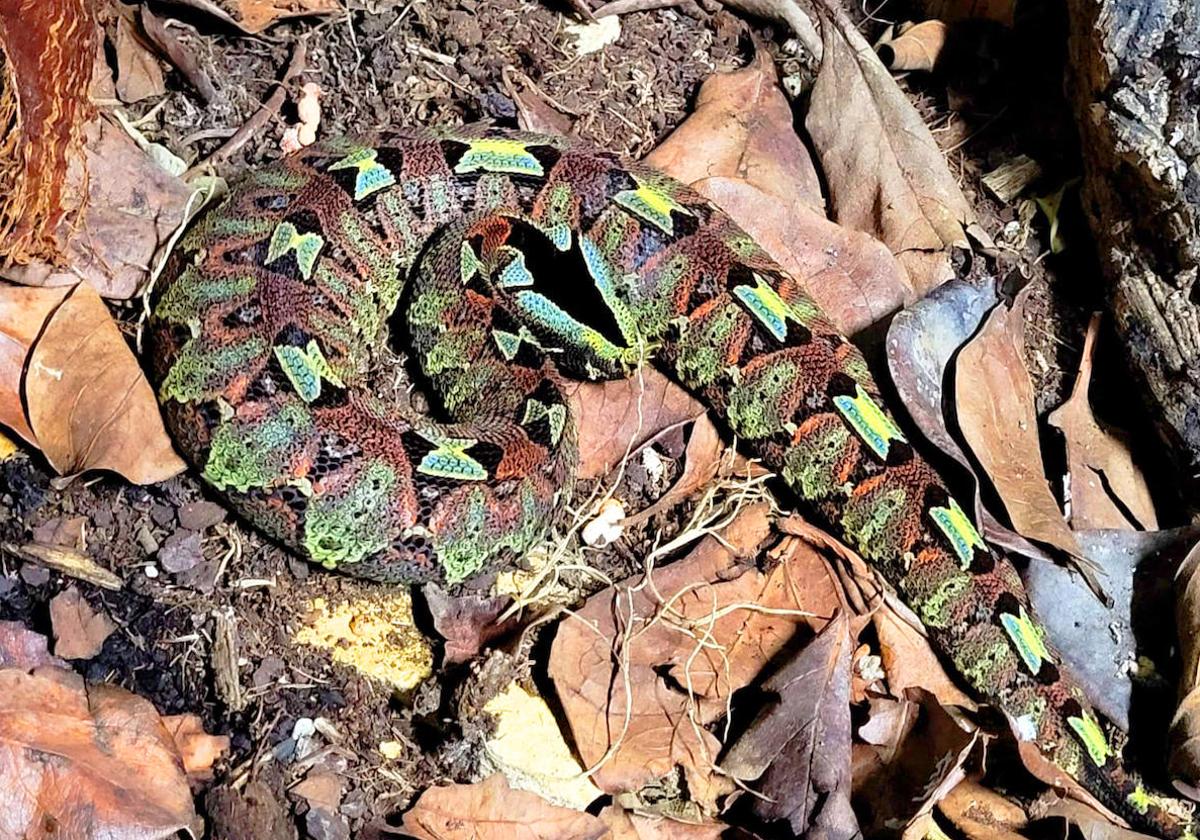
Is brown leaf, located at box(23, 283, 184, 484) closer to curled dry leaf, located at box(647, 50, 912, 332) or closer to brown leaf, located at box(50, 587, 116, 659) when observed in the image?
brown leaf, located at box(50, 587, 116, 659)

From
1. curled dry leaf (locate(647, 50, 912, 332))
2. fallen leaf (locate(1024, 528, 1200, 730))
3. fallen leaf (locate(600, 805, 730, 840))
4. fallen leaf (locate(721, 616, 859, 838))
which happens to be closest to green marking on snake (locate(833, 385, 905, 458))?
curled dry leaf (locate(647, 50, 912, 332))

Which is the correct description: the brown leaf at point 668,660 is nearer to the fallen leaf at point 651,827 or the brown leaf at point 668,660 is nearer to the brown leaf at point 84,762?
the fallen leaf at point 651,827

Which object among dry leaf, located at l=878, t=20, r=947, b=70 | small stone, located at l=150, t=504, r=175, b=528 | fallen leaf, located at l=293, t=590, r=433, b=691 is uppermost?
dry leaf, located at l=878, t=20, r=947, b=70

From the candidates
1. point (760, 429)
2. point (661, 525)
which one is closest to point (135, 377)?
point (661, 525)

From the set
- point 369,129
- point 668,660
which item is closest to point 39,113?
point 369,129

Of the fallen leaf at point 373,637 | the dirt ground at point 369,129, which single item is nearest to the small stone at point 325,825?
the dirt ground at point 369,129

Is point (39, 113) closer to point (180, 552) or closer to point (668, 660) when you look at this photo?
point (180, 552)
